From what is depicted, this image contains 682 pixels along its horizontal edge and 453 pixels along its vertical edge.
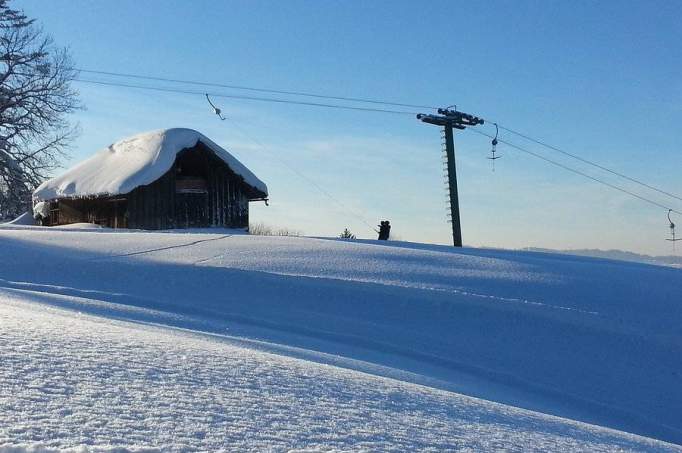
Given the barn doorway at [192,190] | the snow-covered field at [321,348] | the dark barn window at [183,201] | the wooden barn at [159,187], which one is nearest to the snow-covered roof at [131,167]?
the wooden barn at [159,187]

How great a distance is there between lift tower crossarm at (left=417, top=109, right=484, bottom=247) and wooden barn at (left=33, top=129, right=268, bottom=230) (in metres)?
8.70

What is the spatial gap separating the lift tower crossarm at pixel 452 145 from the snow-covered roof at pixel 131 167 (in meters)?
8.59

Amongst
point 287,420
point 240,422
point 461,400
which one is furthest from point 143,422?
point 461,400

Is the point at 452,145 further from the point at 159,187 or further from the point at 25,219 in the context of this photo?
the point at 25,219

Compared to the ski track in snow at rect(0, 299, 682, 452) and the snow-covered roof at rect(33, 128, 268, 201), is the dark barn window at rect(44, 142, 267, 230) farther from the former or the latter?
the ski track in snow at rect(0, 299, 682, 452)

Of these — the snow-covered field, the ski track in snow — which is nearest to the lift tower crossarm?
the snow-covered field

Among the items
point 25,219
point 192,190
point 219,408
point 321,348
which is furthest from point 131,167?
point 219,408

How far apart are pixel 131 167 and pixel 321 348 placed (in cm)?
1947

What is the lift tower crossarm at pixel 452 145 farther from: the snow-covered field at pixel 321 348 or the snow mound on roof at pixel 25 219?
the snow mound on roof at pixel 25 219

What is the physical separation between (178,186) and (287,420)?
2403 centimetres

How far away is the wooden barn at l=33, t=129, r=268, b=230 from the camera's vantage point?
24719mm

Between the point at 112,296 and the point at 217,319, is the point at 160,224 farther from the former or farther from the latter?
the point at 217,319

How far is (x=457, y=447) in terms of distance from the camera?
2.85m

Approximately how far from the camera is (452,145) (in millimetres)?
21172
